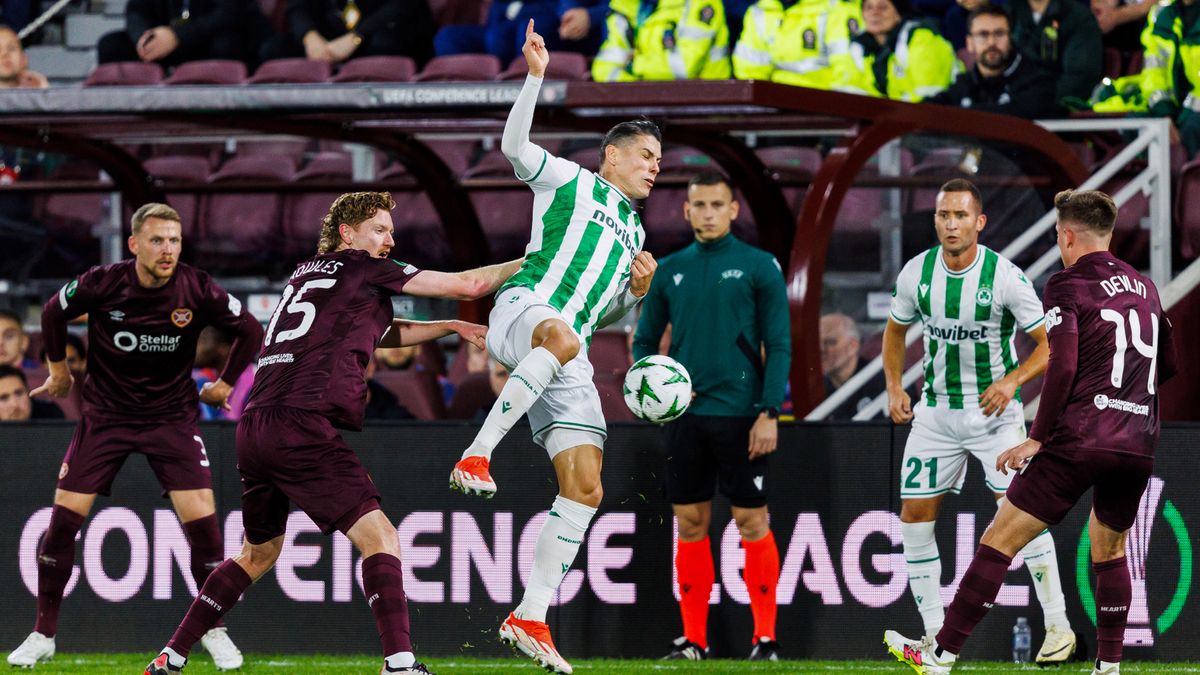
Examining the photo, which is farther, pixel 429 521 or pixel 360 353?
pixel 429 521

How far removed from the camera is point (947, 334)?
24.0ft

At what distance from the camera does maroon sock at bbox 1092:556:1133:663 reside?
6324 millimetres

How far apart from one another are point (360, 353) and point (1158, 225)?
5.27 metres

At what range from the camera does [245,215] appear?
10695 millimetres

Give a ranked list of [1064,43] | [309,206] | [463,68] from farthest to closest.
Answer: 1. [463,68]
2. [309,206]
3. [1064,43]

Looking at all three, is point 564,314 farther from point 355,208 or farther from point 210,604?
point 210,604

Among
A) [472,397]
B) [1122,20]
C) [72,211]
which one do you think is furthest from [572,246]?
[1122,20]

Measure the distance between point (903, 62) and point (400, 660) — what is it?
21.2 feet

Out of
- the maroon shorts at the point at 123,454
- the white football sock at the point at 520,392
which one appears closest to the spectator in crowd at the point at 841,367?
the white football sock at the point at 520,392

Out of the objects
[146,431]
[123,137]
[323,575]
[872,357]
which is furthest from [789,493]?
[123,137]

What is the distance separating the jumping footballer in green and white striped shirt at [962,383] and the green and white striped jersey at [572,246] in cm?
177

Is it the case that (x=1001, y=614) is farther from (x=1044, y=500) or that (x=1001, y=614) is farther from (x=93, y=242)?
(x=93, y=242)

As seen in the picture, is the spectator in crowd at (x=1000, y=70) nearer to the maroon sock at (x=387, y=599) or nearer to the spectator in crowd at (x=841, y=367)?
the spectator in crowd at (x=841, y=367)

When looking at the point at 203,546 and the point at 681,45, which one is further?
the point at 681,45
